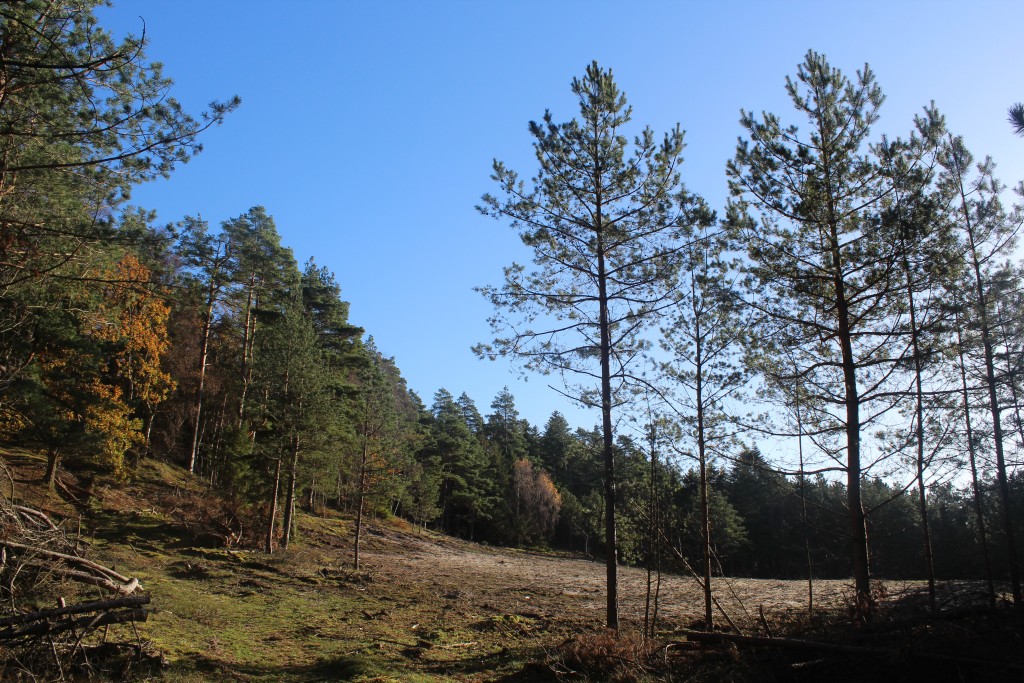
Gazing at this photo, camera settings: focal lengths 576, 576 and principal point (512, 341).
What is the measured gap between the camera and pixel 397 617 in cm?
1376

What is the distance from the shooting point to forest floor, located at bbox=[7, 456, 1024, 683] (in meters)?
7.51

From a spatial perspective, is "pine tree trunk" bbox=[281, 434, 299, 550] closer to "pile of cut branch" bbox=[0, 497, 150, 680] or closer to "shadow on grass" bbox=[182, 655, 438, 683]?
"pile of cut branch" bbox=[0, 497, 150, 680]

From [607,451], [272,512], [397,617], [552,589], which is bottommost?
[552,589]

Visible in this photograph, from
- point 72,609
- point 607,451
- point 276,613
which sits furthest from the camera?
point 276,613

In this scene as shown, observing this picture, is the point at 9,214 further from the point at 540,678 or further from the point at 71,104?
the point at 540,678

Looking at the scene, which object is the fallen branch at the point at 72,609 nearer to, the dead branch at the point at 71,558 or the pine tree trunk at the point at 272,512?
the dead branch at the point at 71,558

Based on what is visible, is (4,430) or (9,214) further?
(4,430)

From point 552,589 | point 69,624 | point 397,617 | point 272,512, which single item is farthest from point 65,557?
point 552,589

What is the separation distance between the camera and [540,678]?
823 cm

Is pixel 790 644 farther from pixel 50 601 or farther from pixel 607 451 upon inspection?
pixel 50 601

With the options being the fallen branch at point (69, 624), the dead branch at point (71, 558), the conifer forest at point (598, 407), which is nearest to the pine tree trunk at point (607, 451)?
the conifer forest at point (598, 407)

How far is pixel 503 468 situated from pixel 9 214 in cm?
5173

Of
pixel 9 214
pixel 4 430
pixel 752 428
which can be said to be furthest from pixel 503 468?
pixel 9 214

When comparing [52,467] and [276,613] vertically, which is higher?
[52,467]
